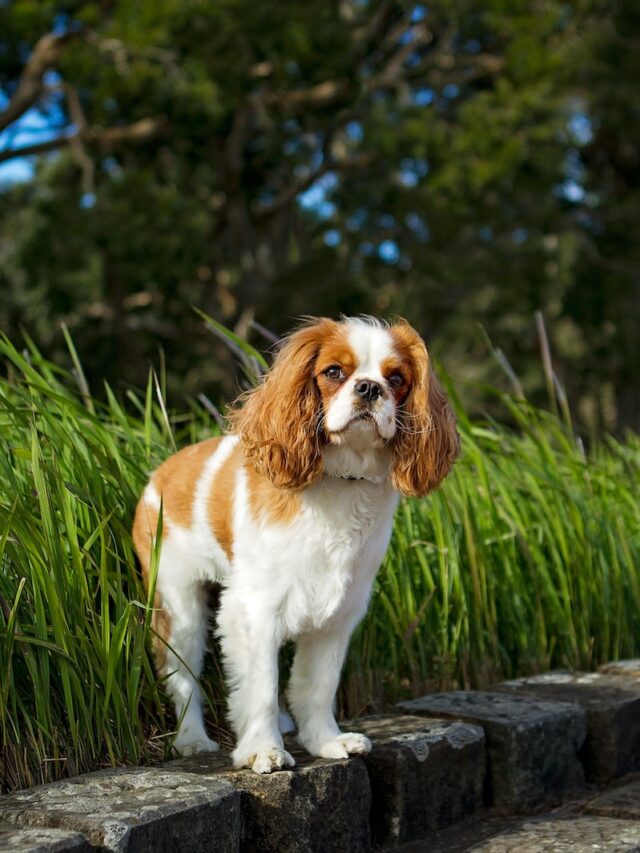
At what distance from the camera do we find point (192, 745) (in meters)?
3.32

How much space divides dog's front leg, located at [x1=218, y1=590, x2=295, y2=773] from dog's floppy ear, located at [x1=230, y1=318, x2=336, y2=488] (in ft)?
1.27

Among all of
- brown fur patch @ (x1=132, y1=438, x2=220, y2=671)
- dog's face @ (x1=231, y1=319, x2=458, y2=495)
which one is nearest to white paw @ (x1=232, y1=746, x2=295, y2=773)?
brown fur patch @ (x1=132, y1=438, x2=220, y2=671)

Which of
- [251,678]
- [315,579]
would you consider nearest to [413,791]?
[251,678]

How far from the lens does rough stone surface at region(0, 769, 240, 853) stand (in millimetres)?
2469

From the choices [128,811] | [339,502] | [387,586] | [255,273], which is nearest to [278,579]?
[339,502]

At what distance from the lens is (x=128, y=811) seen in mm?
2535

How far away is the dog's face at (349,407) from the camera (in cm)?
302

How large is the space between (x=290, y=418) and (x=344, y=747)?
0.91 meters

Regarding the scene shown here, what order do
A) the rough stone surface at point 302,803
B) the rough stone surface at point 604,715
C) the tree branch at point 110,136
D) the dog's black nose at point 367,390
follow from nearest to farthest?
the rough stone surface at point 302,803 → the dog's black nose at point 367,390 → the rough stone surface at point 604,715 → the tree branch at point 110,136

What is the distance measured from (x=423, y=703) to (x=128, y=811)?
143 centimetres

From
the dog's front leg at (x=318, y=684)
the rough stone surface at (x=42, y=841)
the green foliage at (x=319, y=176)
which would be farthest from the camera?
the green foliage at (x=319, y=176)

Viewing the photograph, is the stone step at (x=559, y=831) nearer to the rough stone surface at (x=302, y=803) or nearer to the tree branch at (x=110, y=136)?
the rough stone surface at (x=302, y=803)

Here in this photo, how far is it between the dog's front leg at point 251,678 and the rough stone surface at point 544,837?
56 cm

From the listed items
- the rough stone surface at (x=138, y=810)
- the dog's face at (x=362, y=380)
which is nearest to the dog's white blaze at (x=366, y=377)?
the dog's face at (x=362, y=380)
